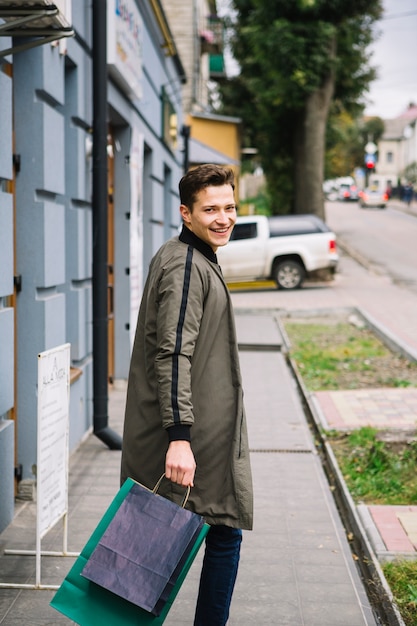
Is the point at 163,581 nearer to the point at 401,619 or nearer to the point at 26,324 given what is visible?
the point at 401,619

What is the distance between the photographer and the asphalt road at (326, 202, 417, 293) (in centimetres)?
2814

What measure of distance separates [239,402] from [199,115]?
2894 centimetres

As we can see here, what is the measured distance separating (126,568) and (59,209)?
3.62 meters

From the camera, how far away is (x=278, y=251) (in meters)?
22.8

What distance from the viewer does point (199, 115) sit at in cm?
3133

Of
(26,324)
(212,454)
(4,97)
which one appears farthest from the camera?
(26,324)

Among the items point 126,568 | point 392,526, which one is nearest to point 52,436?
point 126,568

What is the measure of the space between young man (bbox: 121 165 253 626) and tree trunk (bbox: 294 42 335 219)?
74.8 feet

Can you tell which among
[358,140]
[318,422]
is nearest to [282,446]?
[318,422]

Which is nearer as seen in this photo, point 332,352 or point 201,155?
point 332,352

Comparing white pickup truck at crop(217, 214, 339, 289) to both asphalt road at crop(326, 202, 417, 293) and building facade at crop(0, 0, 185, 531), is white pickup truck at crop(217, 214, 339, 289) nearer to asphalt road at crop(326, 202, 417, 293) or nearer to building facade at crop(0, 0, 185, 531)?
asphalt road at crop(326, 202, 417, 293)

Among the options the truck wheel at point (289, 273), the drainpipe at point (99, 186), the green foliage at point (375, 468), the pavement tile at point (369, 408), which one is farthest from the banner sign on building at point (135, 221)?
the truck wheel at point (289, 273)

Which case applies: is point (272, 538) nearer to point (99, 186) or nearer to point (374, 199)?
point (99, 186)

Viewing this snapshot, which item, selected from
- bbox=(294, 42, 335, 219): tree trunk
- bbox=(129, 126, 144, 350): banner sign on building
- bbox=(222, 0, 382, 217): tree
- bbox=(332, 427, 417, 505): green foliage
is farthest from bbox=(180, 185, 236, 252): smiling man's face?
bbox=(294, 42, 335, 219): tree trunk
